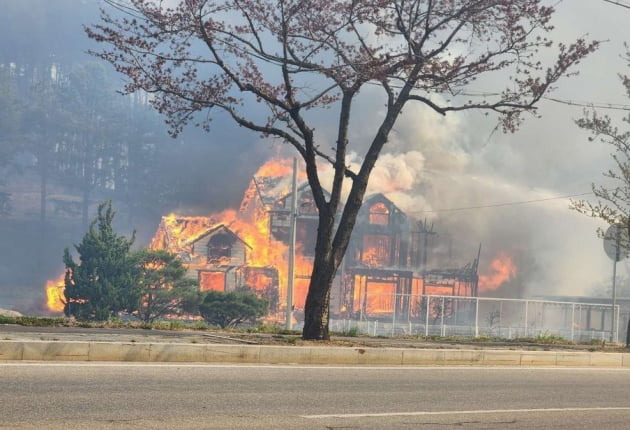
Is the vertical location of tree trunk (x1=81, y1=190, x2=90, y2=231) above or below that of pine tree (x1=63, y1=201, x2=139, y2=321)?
above

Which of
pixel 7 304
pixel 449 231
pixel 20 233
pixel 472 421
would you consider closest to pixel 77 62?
pixel 20 233

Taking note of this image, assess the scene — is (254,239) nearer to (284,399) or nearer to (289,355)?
(289,355)

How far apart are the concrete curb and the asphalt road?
801 mm

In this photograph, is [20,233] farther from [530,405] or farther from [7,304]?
[530,405]

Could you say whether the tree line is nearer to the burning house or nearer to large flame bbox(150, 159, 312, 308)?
large flame bbox(150, 159, 312, 308)

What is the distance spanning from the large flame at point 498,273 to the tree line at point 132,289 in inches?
2052

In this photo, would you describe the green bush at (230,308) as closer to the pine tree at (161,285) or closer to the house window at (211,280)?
the pine tree at (161,285)

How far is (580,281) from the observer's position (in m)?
120

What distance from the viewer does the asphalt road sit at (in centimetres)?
866

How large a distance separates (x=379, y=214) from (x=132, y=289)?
126ft

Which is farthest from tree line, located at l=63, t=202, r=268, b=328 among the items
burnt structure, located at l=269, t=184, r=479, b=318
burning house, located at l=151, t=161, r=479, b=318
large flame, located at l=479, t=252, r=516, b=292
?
large flame, located at l=479, t=252, r=516, b=292

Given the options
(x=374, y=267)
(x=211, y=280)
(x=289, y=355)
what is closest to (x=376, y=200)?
(x=374, y=267)

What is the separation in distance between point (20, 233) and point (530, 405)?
121874 mm

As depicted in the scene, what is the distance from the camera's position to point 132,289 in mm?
61500
